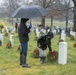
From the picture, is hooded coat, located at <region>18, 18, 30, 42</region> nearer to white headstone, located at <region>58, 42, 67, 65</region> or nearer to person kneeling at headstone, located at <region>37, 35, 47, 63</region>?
person kneeling at headstone, located at <region>37, 35, 47, 63</region>

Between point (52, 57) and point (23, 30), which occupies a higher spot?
point (23, 30)

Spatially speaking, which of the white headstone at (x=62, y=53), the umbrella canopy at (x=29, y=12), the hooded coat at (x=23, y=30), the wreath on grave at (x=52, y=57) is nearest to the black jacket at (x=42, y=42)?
the wreath on grave at (x=52, y=57)

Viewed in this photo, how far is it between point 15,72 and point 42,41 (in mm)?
1915

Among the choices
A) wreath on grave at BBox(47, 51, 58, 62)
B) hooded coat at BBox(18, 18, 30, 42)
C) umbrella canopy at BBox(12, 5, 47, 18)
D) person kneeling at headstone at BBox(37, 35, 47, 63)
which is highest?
umbrella canopy at BBox(12, 5, 47, 18)

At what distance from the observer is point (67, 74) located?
8.59 meters

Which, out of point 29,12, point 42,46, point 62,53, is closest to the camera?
point 29,12

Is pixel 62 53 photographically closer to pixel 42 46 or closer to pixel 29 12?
pixel 42 46

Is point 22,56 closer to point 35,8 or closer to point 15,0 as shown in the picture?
point 35,8

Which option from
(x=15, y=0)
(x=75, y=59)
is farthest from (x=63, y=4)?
(x=75, y=59)

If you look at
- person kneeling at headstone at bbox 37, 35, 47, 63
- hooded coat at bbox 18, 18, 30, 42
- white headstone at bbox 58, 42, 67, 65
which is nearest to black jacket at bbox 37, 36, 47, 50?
person kneeling at headstone at bbox 37, 35, 47, 63

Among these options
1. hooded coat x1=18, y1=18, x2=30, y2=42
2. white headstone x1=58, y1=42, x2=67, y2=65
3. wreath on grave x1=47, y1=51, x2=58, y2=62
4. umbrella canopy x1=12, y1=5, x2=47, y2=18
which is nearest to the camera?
umbrella canopy x1=12, y1=5, x2=47, y2=18

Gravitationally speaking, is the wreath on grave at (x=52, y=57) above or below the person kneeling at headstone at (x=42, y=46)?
below

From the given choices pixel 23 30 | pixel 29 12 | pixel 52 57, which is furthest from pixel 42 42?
pixel 29 12

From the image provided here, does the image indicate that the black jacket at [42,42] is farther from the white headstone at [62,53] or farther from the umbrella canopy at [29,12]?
the umbrella canopy at [29,12]
